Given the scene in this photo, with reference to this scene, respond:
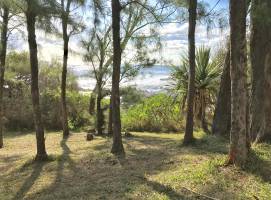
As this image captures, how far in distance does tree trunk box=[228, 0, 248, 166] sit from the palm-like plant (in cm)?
777

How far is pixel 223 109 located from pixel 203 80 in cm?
353

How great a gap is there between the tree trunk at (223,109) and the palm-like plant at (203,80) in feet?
8.93

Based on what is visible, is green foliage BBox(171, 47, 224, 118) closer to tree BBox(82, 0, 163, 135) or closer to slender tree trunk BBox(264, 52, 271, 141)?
tree BBox(82, 0, 163, 135)

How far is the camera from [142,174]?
9.50 metres

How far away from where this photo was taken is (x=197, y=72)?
1672 centimetres

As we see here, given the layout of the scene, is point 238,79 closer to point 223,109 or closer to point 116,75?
point 116,75

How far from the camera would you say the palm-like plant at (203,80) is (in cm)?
1661

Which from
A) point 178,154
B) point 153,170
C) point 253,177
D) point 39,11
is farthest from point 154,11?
point 253,177

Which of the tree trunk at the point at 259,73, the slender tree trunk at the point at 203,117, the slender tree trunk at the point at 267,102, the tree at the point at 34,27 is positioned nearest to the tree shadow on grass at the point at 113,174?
the tree at the point at 34,27

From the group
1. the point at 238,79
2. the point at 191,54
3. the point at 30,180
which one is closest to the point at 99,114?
the point at 191,54

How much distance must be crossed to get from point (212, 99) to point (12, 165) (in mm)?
7658

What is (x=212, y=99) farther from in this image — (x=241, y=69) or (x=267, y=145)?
(x=241, y=69)

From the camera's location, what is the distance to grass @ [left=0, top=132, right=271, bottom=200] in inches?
308

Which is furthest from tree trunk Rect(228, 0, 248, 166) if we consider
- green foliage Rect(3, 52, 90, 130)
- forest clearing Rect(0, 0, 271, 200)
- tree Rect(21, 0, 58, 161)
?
green foliage Rect(3, 52, 90, 130)
